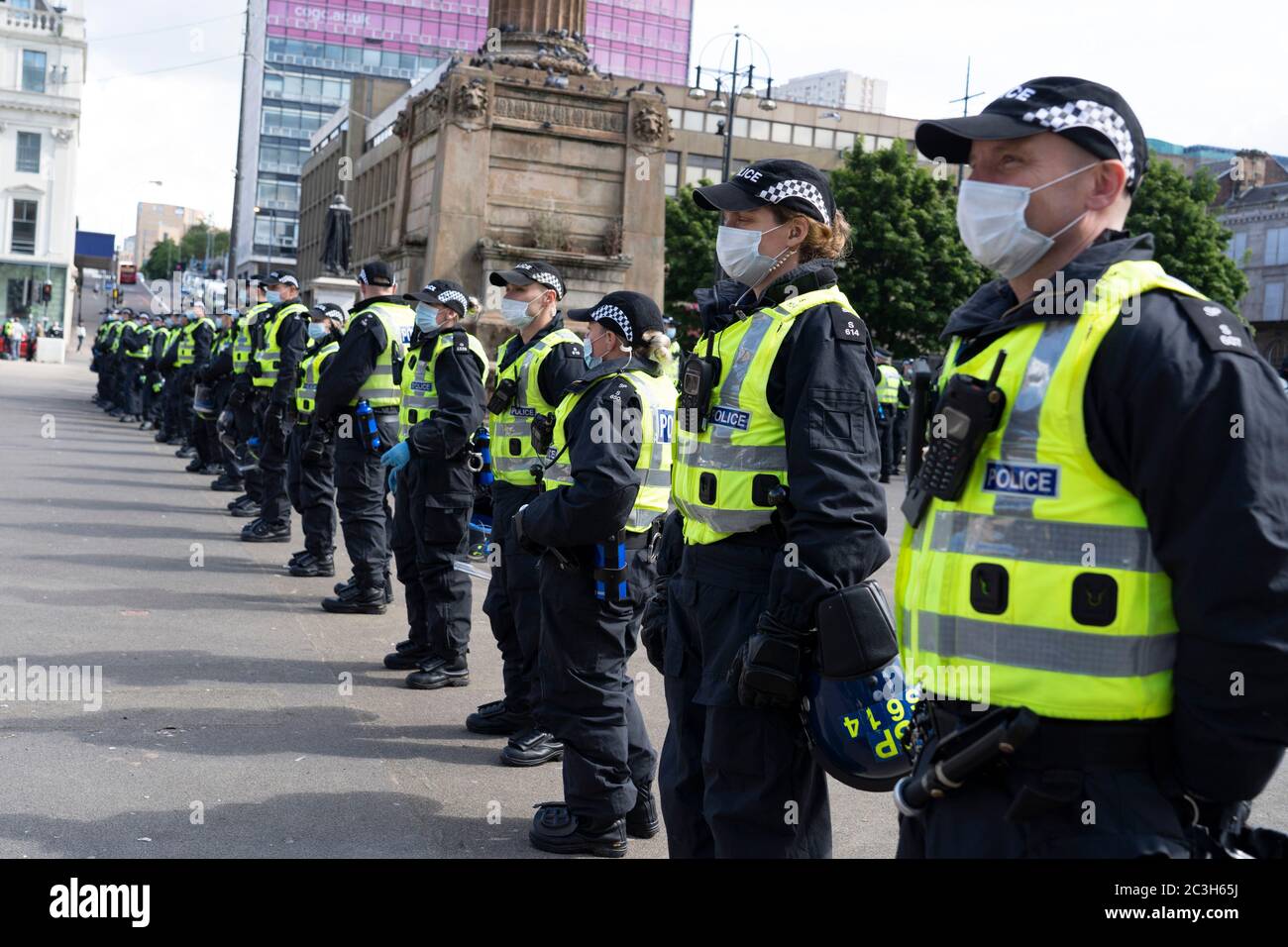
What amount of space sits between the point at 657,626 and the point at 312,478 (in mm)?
7439

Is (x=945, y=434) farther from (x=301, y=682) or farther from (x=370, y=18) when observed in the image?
(x=370, y=18)

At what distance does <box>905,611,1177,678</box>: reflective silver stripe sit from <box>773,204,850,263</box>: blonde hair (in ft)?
6.11

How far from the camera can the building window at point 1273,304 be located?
64125mm

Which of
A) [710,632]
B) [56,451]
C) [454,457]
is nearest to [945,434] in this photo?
[710,632]

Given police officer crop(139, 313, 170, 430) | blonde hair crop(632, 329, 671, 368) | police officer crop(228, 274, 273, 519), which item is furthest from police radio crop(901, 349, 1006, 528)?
police officer crop(139, 313, 170, 430)

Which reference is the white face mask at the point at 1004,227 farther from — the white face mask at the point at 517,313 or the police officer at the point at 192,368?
the police officer at the point at 192,368

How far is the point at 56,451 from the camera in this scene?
66.8ft

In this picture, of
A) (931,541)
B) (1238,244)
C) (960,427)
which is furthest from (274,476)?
(1238,244)

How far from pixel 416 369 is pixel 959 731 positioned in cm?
647

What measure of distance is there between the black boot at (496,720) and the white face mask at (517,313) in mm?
1924

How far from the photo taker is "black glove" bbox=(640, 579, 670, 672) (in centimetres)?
436

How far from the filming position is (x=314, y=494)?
11.3 m

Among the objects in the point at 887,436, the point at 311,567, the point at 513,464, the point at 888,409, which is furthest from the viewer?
the point at 887,436

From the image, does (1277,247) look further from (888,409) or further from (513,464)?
(513,464)
